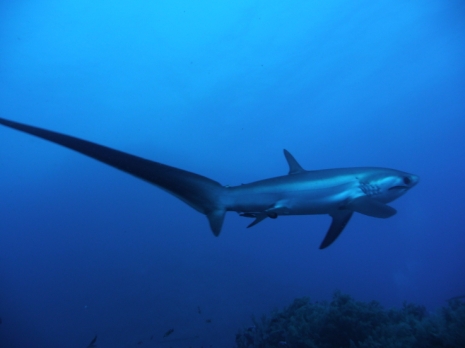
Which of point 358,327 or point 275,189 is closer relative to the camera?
point 275,189

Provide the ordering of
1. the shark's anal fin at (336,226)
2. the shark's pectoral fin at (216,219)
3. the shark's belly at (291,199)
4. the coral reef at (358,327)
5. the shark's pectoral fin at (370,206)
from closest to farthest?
the shark's pectoral fin at (216,219)
the shark's belly at (291,199)
the shark's pectoral fin at (370,206)
the shark's anal fin at (336,226)
the coral reef at (358,327)

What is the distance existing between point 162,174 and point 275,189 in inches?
55.9

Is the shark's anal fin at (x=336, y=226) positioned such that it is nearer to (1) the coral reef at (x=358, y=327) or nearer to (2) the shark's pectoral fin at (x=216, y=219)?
(2) the shark's pectoral fin at (x=216, y=219)

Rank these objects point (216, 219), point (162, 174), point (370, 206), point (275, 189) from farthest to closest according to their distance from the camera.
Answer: point (370, 206), point (275, 189), point (216, 219), point (162, 174)

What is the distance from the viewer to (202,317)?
2009 centimetres

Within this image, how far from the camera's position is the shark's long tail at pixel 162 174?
4.54 feet

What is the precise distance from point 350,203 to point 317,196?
602 millimetres

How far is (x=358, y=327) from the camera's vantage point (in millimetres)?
6730

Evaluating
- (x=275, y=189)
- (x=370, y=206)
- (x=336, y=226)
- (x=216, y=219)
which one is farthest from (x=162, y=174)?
(x=336, y=226)

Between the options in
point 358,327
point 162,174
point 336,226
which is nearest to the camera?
point 162,174

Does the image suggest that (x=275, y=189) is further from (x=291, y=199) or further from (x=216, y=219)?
(x=216, y=219)

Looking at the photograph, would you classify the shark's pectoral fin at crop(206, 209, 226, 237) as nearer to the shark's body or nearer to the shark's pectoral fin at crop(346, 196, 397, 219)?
the shark's body

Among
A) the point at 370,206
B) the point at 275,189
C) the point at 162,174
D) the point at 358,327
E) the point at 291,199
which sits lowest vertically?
the point at 358,327

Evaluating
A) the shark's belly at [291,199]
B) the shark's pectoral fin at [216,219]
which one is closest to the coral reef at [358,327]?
the shark's belly at [291,199]
